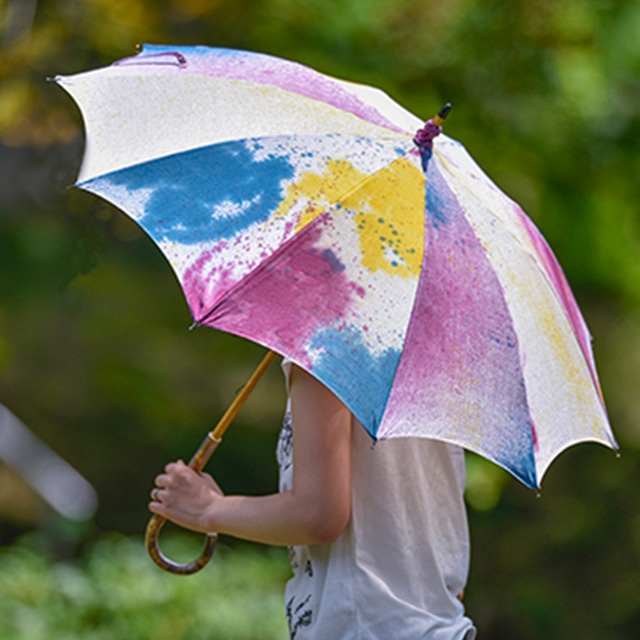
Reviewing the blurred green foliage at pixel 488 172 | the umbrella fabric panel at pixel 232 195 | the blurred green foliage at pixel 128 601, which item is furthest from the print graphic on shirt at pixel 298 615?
the blurred green foliage at pixel 488 172

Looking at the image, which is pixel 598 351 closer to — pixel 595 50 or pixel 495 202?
pixel 595 50

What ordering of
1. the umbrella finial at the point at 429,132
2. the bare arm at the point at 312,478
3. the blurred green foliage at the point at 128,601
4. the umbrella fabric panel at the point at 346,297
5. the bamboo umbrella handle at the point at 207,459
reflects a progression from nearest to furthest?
the umbrella fabric panel at the point at 346,297, the bare arm at the point at 312,478, the umbrella finial at the point at 429,132, the bamboo umbrella handle at the point at 207,459, the blurred green foliage at the point at 128,601

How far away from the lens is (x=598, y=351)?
18.8ft

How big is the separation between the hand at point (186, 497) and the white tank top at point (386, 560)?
0.14 meters

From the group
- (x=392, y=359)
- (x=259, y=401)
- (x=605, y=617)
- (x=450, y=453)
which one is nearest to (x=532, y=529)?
(x=605, y=617)

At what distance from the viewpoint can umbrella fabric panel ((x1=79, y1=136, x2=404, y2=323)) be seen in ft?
4.70

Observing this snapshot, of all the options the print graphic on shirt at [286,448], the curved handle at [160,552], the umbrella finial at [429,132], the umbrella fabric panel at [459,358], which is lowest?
the curved handle at [160,552]

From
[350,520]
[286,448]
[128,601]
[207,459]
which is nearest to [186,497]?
[207,459]

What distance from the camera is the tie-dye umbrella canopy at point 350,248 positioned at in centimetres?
140

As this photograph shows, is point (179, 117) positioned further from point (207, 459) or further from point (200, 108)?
point (207, 459)

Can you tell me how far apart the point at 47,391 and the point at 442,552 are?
4.06 meters

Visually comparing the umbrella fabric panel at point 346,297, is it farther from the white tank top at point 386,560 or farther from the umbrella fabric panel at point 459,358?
the white tank top at point 386,560

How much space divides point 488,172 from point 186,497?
3.73 metres

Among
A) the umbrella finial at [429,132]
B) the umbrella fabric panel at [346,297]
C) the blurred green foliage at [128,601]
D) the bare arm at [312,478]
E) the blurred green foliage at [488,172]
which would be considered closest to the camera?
the umbrella fabric panel at [346,297]
